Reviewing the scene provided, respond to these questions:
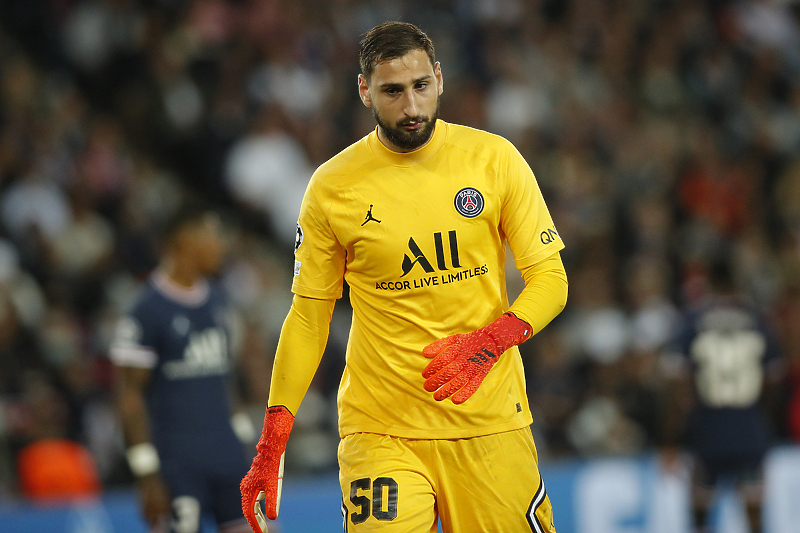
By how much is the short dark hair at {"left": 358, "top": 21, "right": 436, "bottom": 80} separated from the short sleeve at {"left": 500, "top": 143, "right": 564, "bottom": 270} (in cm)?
56

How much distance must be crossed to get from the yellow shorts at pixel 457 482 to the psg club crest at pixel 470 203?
0.90 m

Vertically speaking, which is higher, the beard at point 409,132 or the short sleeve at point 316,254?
the beard at point 409,132

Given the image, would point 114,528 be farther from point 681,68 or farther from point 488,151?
point 681,68

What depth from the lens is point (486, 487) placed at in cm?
405

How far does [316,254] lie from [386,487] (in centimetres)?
97

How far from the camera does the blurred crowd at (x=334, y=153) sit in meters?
9.66

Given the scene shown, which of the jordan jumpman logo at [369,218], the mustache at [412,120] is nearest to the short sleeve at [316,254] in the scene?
the jordan jumpman logo at [369,218]

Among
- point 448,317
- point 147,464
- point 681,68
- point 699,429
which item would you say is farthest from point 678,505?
point 681,68

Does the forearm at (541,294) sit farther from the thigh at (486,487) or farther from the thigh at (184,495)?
the thigh at (184,495)

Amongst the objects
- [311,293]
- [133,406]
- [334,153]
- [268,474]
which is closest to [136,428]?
[133,406]

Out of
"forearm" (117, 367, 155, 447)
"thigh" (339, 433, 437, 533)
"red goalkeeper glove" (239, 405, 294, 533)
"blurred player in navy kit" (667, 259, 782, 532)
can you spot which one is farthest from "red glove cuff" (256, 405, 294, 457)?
"blurred player in navy kit" (667, 259, 782, 532)

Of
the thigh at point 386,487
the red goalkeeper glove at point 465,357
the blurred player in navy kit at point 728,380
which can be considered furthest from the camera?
the blurred player in navy kit at point 728,380

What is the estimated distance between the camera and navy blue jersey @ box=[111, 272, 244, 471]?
20.2 feet

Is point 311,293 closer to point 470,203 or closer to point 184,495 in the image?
point 470,203
